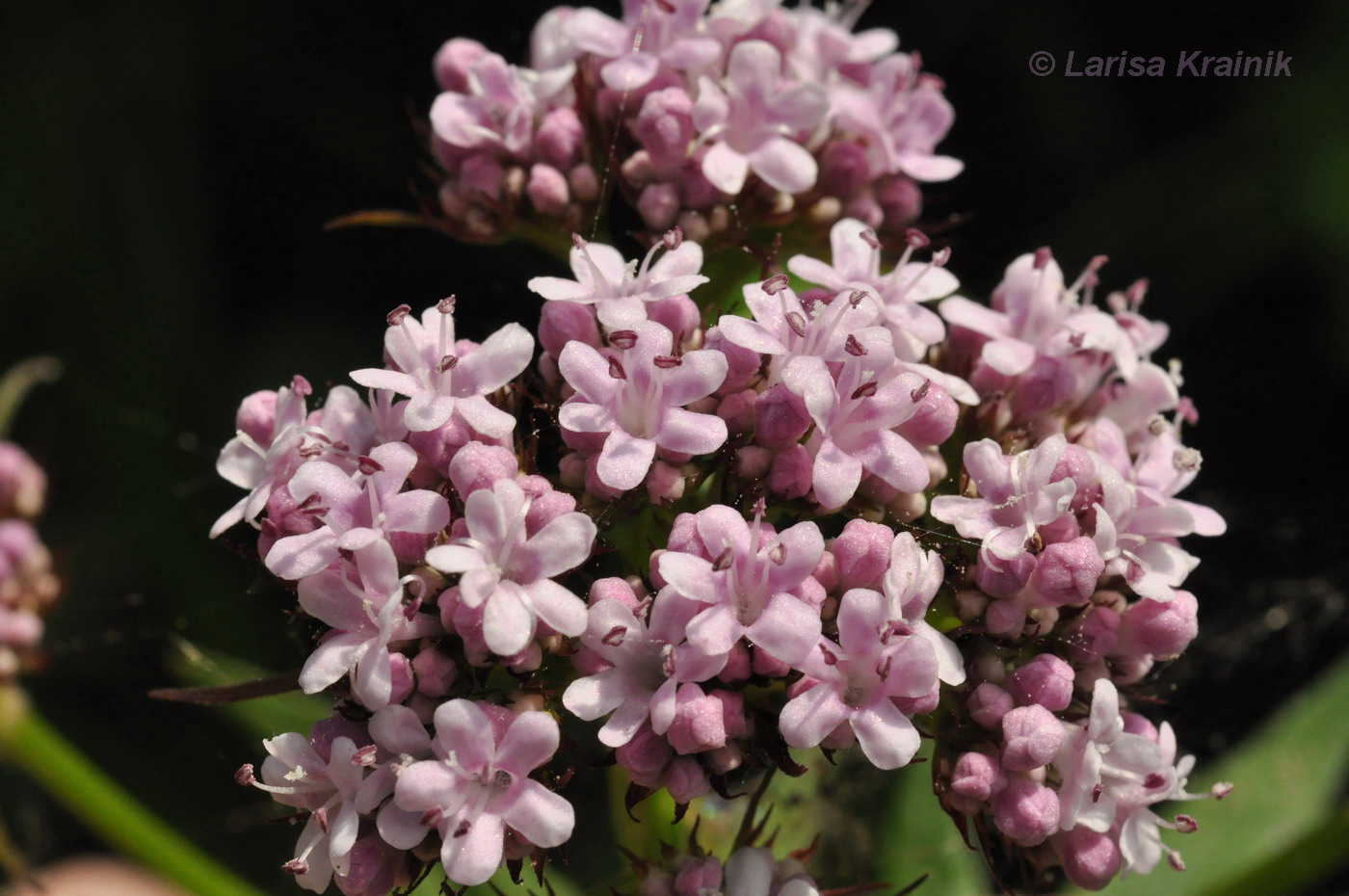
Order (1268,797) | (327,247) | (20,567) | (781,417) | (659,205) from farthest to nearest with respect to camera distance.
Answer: (327,247), (20,567), (1268,797), (659,205), (781,417)

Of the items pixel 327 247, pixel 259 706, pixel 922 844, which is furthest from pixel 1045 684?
pixel 327 247

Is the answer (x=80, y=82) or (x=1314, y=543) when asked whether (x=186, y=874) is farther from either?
(x=1314, y=543)

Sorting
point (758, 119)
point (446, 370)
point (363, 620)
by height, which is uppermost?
point (758, 119)

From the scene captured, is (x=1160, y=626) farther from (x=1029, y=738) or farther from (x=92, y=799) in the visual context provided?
(x=92, y=799)

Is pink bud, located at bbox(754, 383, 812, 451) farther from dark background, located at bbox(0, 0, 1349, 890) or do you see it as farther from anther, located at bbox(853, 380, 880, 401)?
dark background, located at bbox(0, 0, 1349, 890)

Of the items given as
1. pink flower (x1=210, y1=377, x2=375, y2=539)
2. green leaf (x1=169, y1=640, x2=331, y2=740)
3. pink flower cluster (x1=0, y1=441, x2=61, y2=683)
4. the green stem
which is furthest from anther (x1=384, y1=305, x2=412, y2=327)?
pink flower cluster (x1=0, y1=441, x2=61, y2=683)
